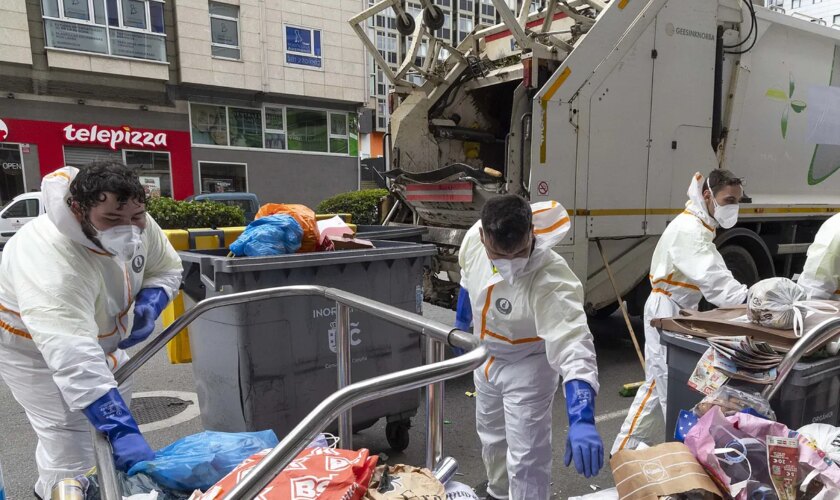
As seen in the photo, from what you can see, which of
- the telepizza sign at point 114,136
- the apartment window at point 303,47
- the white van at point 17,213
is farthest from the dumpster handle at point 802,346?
the apartment window at point 303,47

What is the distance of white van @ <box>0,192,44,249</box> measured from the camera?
9883mm

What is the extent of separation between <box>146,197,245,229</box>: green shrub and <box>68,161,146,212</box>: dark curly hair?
656 cm

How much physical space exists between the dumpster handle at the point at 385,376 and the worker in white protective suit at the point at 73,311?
0.42 feet

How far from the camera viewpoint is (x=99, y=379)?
1.65 metres

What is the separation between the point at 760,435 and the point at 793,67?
520cm

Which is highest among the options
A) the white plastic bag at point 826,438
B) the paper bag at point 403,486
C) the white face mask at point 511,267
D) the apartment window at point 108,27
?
the apartment window at point 108,27

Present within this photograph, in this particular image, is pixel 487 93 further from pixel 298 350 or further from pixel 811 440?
pixel 811 440

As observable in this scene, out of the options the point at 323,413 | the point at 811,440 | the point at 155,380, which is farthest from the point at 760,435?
the point at 155,380

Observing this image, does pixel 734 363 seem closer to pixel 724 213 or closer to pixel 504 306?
pixel 504 306

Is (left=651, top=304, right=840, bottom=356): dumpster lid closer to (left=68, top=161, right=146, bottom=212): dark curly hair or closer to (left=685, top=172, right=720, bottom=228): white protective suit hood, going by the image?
(left=685, top=172, right=720, bottom=228): white protective suit hood

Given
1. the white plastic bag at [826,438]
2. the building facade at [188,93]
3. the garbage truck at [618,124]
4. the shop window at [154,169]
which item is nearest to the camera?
the white plastic bag at [826,438]

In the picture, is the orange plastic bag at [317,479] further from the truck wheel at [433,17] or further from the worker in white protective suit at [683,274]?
the truck wheel at [433,17]

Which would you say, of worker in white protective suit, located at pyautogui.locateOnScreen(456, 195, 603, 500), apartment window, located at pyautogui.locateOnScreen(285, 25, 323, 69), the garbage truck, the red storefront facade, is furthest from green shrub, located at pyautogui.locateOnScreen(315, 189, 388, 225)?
worker in white protective suit, located at pyautogui.locateOnScreen(456, 195, 603, 500)

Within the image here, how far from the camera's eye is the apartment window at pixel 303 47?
59.3 feet
